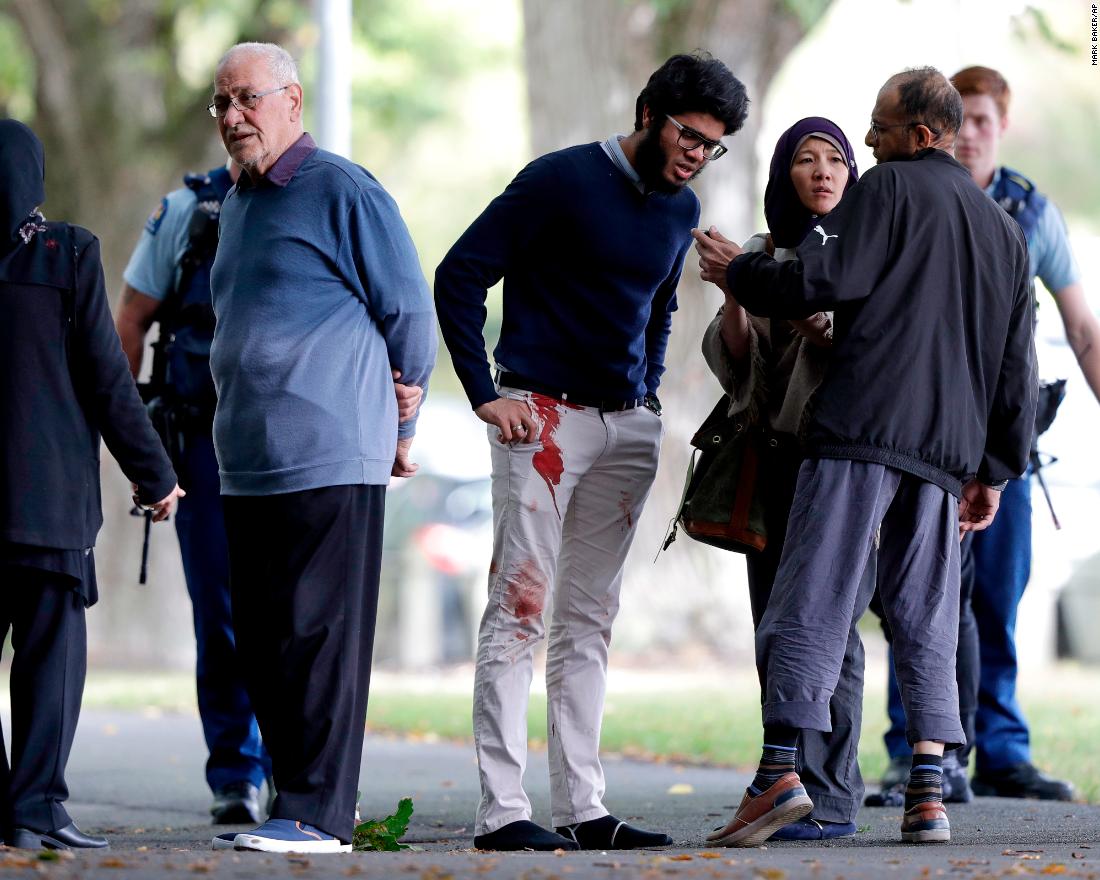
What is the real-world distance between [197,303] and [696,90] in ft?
7.20

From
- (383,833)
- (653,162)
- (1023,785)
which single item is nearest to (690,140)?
(653,162)

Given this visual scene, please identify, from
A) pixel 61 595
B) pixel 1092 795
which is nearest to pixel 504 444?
pixel 61 595

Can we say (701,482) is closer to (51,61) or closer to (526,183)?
(526,183)

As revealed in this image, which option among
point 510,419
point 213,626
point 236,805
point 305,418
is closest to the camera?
point 305,418

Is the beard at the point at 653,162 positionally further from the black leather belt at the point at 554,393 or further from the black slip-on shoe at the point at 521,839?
the black slip-on shoe at the point at 521,839

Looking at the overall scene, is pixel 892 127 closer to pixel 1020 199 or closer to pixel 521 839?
pixel 1020 199

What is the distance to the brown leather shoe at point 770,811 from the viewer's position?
17.5ft

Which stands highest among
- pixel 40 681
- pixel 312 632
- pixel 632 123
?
pixel 632 123

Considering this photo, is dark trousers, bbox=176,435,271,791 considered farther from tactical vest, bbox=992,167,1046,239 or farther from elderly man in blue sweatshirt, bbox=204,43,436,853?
tactical vest, bbox=992,167,1046,239

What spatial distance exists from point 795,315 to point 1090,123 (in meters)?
22.5

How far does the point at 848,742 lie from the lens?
6.01 metres

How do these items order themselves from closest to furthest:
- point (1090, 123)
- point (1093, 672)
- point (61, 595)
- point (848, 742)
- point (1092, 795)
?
point (61, 595), point (848, 742), point (1092, 795), point (1093, 672), point (1090, 123)

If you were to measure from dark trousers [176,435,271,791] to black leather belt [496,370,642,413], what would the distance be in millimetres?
1634

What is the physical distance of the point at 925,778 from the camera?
5.54m
